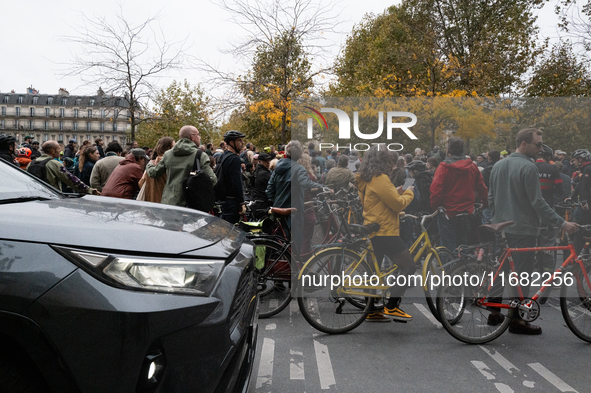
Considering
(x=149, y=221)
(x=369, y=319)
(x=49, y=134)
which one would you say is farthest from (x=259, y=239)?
(x=49, y=134)

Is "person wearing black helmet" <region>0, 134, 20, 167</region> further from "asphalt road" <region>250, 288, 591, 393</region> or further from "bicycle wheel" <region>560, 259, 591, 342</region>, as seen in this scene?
"bicycle wheel" <region>560, 259, 591, 342</region>

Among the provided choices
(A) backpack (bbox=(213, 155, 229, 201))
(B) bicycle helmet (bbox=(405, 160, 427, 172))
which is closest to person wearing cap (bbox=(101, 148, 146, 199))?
(A) backpack (bbox=(213, 155, 229, 201))

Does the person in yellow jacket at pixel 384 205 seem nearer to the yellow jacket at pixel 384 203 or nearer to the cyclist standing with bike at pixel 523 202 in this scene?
the yellow jacket at pixel 384 203

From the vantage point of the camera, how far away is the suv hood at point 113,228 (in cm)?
188

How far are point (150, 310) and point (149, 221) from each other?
69 cm

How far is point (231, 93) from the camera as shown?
45.8 ft

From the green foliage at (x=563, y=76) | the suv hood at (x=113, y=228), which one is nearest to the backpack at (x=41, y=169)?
the suv hood at (x=113, y=228)

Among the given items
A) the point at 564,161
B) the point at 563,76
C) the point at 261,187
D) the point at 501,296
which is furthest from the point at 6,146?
the point at 563,76

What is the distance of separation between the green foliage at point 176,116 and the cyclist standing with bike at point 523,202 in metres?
11.0

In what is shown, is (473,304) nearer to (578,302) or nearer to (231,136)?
(578,302)

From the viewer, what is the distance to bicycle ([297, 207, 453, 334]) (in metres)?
4.46

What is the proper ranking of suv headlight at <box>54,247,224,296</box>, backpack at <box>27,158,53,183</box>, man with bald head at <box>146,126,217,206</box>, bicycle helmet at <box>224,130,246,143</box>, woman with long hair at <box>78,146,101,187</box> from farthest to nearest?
woman with long hair at <box>78,146,101,187</box>
backpack at <box>27,158,53,183</box>
bicycle helmet at <box>224,130,246,143</box>
man with bald head at <box>146,126,217,206</box>
suv headlight at <box>54,247,224,296</box>

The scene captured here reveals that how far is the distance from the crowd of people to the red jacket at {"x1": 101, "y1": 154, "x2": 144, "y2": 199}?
0.04 feet

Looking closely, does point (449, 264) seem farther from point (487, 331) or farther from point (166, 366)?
point (166, 366)
